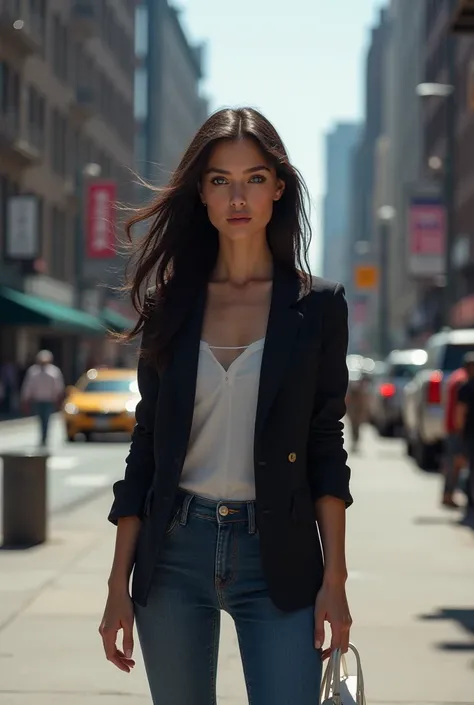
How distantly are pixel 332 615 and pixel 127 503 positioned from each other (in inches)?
21.1

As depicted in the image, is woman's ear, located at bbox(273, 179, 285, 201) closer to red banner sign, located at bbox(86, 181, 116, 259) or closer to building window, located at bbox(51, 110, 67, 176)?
building window, located at bbox(51, 110, 67, 176)

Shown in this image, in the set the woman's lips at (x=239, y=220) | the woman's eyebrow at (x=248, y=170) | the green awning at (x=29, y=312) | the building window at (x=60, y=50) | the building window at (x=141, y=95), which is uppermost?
the building window at (x=141, y=95)

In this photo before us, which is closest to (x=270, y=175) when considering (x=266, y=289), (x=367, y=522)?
(x=266, y=289)

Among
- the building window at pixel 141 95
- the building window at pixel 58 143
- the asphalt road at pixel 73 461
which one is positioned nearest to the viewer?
the asphalt road at pixel 73 461

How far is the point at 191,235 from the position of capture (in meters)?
3.90

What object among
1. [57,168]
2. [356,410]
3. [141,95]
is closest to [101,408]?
[356,410]

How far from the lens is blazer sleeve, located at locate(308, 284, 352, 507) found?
360 centimetres

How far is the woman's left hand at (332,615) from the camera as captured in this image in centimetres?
349

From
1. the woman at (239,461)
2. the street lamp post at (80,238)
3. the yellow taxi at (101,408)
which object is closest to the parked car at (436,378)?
the yellow taxi at (101,408)

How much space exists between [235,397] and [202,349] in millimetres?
158

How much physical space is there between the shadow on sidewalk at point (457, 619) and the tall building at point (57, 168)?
33057 millimetres

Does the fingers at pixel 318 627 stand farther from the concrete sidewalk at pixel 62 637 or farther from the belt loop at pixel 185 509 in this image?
the concrete sidewalk at pixel 62 637

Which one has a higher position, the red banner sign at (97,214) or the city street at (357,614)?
the red banner sign at (97,214)

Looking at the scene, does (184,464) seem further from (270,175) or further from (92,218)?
(92,218)
